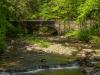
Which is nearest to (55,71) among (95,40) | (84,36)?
(95,40)

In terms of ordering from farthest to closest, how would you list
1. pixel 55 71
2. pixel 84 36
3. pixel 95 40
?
pixel 84 36, pixel 95 40, pixel 55 71

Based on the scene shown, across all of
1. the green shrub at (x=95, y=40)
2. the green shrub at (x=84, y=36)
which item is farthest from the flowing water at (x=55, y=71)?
the green shrub at (x=84, y=36)

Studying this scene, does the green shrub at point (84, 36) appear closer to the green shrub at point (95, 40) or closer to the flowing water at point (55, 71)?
the green shrub at point (95, 40)

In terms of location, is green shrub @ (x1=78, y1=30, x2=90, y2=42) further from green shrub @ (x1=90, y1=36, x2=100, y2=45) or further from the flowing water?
the flowing water

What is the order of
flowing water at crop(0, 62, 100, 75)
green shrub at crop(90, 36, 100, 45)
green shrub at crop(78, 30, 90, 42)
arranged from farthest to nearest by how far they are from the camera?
1. green shrub at crop(78, 30, 90, 42)
2. green shrub at crop(90, 36, 100, 45)
3. flowing water at crop(0, 62, 100, 75)

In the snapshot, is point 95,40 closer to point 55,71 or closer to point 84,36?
point 84,36

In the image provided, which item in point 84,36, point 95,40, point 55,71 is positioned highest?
point 84,36

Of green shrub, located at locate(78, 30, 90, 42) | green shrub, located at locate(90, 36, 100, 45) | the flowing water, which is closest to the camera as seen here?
the flowing water

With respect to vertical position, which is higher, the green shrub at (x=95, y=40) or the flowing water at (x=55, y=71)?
the green shrub at (x=95, y=40)

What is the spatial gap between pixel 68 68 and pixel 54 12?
15066mm

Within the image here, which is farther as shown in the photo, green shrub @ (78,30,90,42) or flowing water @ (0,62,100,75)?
green shrub @ (78,30,90,42)

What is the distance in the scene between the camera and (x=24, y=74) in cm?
2203

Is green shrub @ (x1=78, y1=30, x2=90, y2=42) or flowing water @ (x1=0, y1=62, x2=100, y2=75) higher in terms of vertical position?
green shrub @ (x1=78, y1=30, x2=90, y2=42)

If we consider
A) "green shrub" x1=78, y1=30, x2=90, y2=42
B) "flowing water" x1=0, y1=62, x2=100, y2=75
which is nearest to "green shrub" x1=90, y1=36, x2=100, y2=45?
"green shrub" x1=78, y1=30, x2=90, y2=42
